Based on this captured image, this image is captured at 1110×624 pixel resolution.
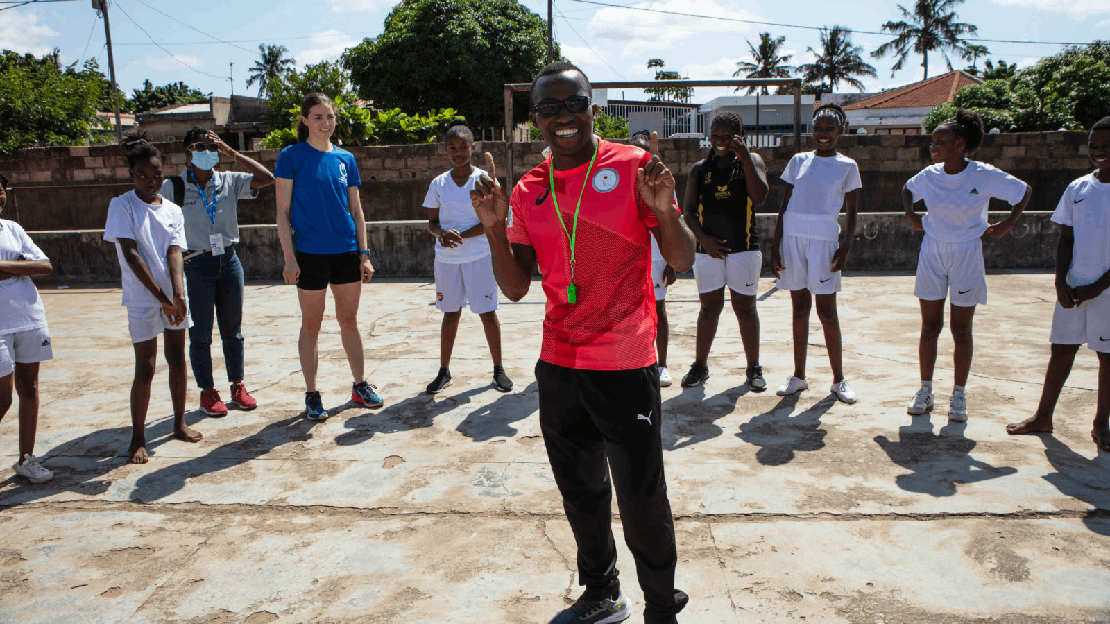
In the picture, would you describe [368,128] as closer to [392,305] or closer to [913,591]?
[392,305]

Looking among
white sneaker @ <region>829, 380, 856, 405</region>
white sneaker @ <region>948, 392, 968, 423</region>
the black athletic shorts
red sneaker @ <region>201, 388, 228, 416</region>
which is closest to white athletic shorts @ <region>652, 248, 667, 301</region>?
white sneaker @ <region>829, 380, 856, 405</region>

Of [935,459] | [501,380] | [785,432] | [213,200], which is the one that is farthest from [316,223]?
[935,459]

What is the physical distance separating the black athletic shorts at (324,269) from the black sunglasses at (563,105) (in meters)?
2.73

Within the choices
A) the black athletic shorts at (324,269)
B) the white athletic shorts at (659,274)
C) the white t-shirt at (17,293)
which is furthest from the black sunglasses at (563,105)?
the white athletic shorts at (659,274)

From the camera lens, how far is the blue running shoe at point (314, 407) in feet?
15.3

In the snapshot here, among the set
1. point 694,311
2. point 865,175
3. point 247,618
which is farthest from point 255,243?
point 865,175

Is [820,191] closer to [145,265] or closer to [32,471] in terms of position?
[145,265]

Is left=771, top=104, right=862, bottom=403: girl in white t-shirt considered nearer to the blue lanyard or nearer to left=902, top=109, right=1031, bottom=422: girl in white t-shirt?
left=902, top=109, right=1031, bottom=422: girl in white t-shirt

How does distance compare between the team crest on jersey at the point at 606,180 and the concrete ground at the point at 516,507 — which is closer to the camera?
the team crest on jersey at the point at 606,180

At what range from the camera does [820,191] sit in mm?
4762

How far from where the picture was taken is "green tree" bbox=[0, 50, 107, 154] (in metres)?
18.0

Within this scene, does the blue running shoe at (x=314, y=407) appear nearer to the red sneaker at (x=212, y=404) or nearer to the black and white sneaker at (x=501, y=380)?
the red sneaker at (x=212, y=404)

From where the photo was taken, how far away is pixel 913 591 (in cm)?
261

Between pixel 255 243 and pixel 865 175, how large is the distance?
424 inches
